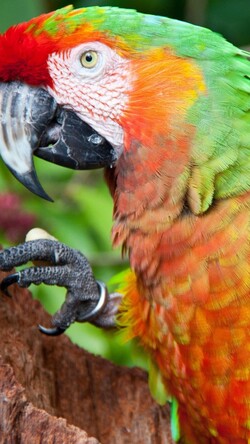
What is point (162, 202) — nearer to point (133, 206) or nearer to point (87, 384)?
point (133, 206)

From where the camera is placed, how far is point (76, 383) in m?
1.76

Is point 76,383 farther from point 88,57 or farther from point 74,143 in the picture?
point 88,57

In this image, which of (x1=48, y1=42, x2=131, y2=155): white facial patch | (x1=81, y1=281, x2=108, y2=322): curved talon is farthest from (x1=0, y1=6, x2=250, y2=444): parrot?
(x1=81, y1=281, x2=108, y2=322): curved talon

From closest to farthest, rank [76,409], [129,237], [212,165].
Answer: [212,165] → [129,237] → [76,409]

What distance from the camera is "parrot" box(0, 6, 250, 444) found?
1.50 m

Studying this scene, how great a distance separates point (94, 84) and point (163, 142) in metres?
0.18

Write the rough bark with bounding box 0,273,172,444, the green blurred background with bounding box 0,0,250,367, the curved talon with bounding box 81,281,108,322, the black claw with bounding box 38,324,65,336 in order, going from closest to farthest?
the rough bark with bounding box 0,273,172,444, the black claw with bounding box 38,324,65,336, the curved talon with bounding box 81,281,108,322, the green blurred background with bounding box 0,0,250,367

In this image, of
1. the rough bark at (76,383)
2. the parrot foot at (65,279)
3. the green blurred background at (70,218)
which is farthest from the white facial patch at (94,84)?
the green blurred background at (70,218)

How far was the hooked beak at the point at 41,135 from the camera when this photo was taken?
1.55 metres

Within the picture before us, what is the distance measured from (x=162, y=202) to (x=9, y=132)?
339mm

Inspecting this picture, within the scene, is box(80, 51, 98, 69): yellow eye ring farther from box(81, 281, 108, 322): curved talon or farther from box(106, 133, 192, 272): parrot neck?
box(81, 281, 108, 322): curved talon

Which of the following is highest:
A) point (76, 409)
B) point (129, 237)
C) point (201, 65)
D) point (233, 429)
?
point (201, 65)

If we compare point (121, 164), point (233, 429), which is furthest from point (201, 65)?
point (233, 429)

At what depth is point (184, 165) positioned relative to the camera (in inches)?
59.2
